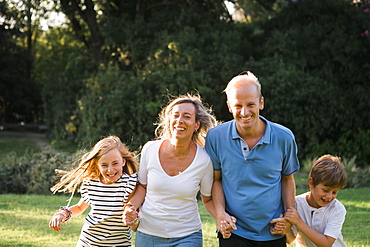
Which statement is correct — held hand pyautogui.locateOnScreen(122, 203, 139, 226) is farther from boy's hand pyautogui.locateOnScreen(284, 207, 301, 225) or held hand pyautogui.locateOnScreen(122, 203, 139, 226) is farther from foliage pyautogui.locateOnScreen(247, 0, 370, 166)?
foliage pyautogui.locateOnScreen(247, 0, 370, 166)

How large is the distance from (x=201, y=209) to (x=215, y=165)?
445cm

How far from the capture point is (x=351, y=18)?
14273 mm

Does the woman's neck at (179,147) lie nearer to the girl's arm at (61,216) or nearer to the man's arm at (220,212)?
the man's arm at (220,212)

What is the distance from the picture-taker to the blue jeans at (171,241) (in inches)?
139

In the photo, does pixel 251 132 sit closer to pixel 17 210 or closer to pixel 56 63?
pixel 17 210

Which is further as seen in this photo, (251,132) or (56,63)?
(56,63)

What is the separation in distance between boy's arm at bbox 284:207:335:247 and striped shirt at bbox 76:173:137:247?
1257mm

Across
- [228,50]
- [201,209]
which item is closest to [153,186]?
[201,209]

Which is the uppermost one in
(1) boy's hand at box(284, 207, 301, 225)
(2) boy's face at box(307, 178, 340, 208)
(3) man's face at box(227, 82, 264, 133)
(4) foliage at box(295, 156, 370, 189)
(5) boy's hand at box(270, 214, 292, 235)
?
(3) man's face at box(227, 82, 264, 133)

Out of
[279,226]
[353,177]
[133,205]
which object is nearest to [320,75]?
[353,177]

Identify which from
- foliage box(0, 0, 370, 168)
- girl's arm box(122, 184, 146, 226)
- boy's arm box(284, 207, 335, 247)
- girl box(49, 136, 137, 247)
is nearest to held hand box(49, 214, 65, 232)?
girl box(49, 136, 137, 247)

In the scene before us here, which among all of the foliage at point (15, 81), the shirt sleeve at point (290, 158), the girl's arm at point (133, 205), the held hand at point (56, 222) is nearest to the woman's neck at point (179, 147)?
the girl's arm at point (133, 205)

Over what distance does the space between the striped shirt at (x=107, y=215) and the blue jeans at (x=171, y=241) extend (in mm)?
207

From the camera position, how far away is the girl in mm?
3721
